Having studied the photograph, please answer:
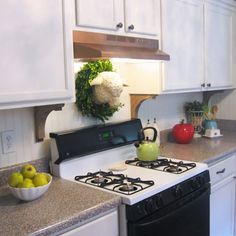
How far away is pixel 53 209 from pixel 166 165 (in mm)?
874

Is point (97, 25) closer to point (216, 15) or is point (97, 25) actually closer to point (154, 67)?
point (154, 67)

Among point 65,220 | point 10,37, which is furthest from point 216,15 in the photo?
point 65,220

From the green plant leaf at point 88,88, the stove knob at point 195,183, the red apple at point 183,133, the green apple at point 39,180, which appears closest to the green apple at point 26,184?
the green apple at point 39,180

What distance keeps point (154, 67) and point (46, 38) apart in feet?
3.19

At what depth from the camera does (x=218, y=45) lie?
9.23 ft

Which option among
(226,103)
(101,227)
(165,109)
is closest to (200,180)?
(101,227)

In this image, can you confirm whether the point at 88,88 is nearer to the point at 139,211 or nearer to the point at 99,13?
the point at 99,13

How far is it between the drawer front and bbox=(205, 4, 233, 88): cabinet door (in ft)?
2.23

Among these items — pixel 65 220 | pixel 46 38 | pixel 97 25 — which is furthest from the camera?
pixel 97 25

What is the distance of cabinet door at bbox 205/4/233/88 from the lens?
2678 millimetres

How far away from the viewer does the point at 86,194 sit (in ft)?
5.12

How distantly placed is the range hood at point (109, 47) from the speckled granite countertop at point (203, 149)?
712 millimetres

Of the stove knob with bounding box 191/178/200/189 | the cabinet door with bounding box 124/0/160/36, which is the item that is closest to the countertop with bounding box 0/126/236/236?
the stove knob with bounding box 191/178/200/189

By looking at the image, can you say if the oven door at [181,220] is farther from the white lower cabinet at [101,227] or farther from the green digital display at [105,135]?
the green digital display at [105,135]
